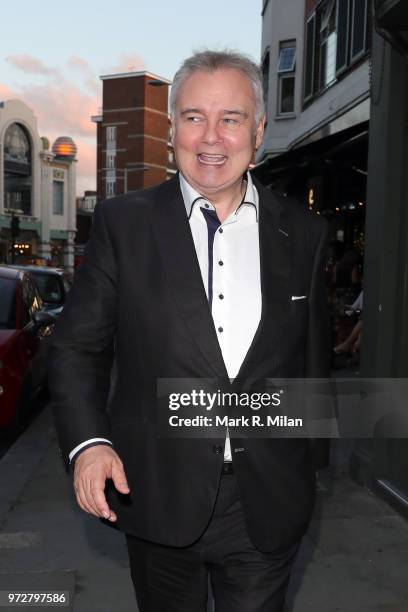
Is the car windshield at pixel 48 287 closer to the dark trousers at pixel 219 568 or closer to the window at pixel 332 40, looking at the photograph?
the window at pixel 332 40

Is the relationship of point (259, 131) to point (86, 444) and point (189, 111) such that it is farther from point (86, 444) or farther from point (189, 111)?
point (86, 444)

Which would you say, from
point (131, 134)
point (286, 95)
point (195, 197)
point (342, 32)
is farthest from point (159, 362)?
point (131, 134)

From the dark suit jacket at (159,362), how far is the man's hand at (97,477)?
0.22ft

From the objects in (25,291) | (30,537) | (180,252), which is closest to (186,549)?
(180,252)

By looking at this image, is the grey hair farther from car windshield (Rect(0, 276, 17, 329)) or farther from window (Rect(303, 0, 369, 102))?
window (Rect(303, 0, 369, 102))

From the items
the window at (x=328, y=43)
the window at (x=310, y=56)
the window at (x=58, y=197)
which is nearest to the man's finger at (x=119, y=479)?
the window at (x=328, y=43)

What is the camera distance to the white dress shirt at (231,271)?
80.4 inches

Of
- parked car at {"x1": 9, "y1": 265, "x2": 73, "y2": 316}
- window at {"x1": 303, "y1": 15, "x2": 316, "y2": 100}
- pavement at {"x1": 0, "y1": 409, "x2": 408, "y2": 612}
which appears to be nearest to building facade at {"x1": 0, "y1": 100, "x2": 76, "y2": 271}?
window at {"x1": 303, "y1": 15, "x2": 316, "y2": 100}

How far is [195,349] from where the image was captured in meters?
1.97

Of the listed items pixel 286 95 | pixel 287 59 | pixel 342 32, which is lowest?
pixel 342 32

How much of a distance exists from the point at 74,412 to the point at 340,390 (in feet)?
24.6

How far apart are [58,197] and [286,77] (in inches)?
1904

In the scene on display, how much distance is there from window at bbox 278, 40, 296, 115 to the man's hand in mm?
16974

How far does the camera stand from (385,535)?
4500mm
